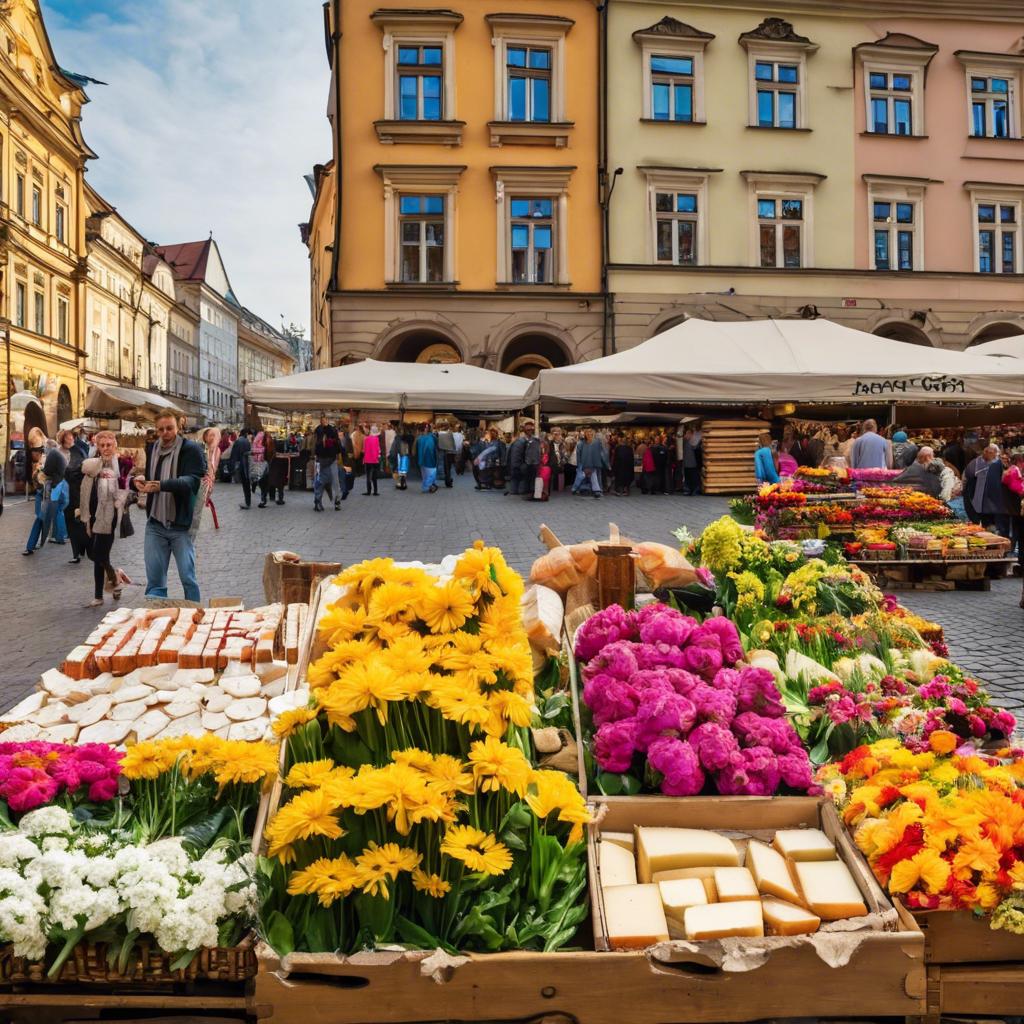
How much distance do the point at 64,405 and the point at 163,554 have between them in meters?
35.6

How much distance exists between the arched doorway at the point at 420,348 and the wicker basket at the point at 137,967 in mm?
21552

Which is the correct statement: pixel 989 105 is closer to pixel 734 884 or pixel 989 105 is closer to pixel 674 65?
pixel 674 65

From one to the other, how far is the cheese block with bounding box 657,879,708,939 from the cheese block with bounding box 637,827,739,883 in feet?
0.30

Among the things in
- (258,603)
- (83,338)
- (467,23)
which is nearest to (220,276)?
(83,338)

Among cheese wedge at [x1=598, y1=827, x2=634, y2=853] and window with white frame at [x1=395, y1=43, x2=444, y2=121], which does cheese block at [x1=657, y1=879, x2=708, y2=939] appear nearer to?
cheese wedge at [x1=598, y1=827, x2=634, y2=853]

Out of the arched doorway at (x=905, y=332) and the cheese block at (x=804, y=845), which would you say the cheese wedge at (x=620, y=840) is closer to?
the cheese block at (x=804, y=845)

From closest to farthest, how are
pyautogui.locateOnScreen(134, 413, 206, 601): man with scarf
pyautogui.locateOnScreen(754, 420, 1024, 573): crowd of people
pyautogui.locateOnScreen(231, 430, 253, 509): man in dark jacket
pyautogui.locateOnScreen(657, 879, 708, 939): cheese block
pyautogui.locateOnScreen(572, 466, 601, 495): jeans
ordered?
pyautogui.locateOnScreen(657, 879, 708, 939): cheese block → pyautogui.locateOnScreen(134, 413, 206, 601): man with scarf → pyautogui.locateOnScreen(754, 420, 1024, 573): crowd of people → pyautogui.locateOnScreen(231, 430, 253, 509): man in dark jacket → pyautogui.locateOnScreen(572, 466, 601, 495): jeans

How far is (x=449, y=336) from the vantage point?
22.8 m

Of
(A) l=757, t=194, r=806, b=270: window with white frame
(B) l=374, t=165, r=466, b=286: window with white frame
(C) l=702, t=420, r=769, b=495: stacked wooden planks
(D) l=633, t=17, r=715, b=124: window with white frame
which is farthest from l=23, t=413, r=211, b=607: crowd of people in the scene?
(A) l=757, t=194, r=806, b=270: window with white frame

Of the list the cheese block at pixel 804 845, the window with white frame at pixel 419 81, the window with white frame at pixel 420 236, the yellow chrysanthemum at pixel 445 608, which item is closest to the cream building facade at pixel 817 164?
the window with white frame at pixel 419 81

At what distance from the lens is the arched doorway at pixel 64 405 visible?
3738 centimetres

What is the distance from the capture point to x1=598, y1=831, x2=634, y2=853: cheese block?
252cm

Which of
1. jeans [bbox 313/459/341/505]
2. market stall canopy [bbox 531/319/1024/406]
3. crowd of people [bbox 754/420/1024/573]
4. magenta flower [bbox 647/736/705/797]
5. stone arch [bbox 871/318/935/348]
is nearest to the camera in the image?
magenta flower [bbox 647/736/705/797]

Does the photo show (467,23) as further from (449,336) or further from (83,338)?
(83,338)
